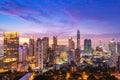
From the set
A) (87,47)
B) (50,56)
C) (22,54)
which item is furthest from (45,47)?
(87,47)

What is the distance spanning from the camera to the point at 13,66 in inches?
1645

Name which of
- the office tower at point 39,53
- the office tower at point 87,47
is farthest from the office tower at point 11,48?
the office tower at point 87,47

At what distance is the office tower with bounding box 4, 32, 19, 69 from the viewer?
44344 millimetres

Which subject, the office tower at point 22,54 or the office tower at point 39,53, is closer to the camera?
the office tower at point 39,53

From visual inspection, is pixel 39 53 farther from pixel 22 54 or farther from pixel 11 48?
pixel 11 48

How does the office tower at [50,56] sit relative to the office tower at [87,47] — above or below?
below

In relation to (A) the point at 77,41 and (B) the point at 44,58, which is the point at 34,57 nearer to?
(B) the point at 44,58

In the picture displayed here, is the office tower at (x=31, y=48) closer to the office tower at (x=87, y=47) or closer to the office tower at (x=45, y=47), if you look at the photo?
the office tower at (x=45, y=47)

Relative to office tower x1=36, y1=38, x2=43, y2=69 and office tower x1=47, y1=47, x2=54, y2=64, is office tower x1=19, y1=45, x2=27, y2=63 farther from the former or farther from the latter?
office tower x1=47, y1=47, x2=54, y2=64

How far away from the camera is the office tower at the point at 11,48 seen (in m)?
44.3

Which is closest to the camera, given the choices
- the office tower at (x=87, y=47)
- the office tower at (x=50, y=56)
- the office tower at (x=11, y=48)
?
the office tower at (x=11, y=48)

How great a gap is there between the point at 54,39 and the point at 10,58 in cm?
1198

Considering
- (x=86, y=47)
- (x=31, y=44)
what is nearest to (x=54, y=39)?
(x=31, y=44)

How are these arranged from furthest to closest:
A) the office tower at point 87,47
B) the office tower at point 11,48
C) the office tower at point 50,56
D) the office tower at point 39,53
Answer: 1. the office tower at point 87,47
2. the office tower at point 50,56
3. the office tower at point 11,48
4. the office tower at point 39,53
